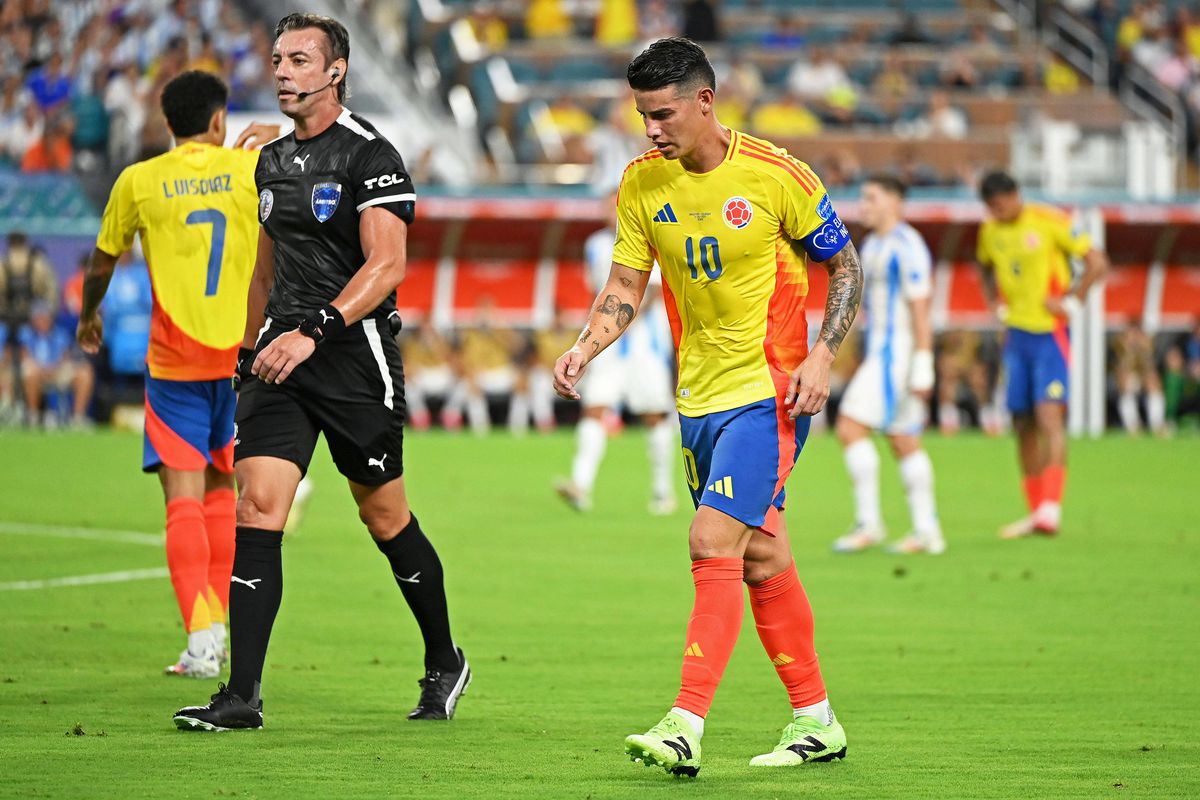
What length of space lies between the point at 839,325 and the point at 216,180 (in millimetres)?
2952

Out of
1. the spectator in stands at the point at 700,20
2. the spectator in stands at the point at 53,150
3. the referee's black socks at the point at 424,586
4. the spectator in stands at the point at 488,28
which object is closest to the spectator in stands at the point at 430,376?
the spectator in stands at the point at 53,150

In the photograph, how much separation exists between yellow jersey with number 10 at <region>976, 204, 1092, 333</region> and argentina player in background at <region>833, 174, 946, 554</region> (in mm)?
1892

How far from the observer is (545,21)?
110 feet

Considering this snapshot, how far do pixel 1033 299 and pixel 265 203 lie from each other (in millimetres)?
9167

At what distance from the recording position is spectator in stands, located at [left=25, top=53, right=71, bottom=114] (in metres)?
28.6

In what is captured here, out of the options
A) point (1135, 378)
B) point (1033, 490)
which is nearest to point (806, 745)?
point (1033, 490)

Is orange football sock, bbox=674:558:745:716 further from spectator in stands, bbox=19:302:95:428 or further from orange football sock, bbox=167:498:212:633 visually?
spectator in stands, bbox=19:302:95:428

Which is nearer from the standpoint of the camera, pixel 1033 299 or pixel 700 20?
pixel 1033 299

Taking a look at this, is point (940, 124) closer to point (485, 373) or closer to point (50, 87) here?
point (485, 373)

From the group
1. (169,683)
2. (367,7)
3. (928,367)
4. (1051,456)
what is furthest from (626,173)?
(367,7)

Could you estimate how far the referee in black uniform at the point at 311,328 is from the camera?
641 centimetres

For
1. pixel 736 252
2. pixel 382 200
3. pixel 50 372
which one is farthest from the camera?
pixel 50 372

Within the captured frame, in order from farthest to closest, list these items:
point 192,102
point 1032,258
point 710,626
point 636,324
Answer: point 636,324 < point 1032,258 < point 192,102 < point 710,626

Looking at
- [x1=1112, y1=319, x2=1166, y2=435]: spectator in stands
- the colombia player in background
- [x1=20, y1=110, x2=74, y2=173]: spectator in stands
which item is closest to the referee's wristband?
the colombia player in background
